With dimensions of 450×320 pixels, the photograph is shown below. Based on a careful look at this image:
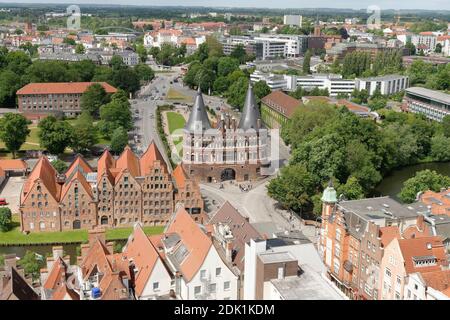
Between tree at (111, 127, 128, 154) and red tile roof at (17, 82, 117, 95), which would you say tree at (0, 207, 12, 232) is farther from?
red tile roof at (17, 82, 117, 95)

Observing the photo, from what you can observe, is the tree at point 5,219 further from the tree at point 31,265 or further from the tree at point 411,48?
the tree at point 411,48

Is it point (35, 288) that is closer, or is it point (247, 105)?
point (35, 288)

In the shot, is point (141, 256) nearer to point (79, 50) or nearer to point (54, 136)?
point (54, 136)

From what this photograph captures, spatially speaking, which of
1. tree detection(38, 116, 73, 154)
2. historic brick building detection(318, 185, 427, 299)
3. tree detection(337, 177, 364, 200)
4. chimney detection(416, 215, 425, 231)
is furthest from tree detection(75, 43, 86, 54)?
chimney detection(416, 215, 425, 231)

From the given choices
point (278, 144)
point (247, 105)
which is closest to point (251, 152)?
point (247, 105)

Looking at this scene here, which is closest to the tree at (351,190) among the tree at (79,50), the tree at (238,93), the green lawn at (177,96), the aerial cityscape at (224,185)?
the aerial cityscape at (224,185)

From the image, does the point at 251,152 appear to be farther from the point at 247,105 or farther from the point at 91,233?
the point at 91,233

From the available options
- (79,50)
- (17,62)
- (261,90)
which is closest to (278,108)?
(261,90)
